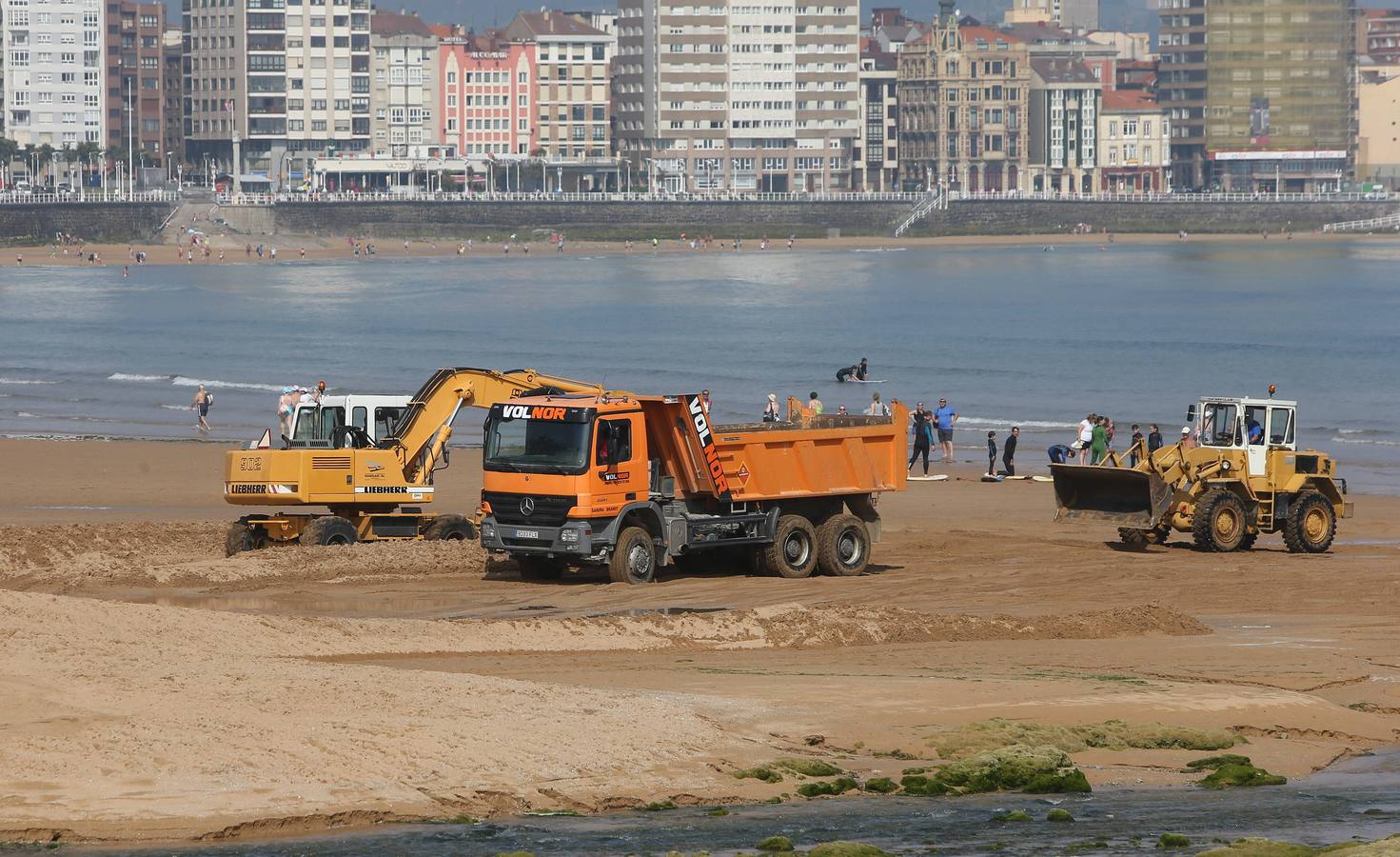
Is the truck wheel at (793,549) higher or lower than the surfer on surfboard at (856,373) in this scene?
lower

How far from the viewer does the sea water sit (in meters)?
51.1

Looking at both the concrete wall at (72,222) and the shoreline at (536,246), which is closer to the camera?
the shoreline at (536,246)

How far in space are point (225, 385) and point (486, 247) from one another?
111290mm

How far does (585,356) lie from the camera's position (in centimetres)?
7006

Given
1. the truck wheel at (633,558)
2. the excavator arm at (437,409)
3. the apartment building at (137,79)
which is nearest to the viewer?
the truck wheel at (633,558)

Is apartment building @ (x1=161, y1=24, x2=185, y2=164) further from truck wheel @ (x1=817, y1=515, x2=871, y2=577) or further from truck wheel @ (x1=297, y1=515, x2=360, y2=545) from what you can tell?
truck wheel @ (x1=817, y1=515, x2=871, y2=577)

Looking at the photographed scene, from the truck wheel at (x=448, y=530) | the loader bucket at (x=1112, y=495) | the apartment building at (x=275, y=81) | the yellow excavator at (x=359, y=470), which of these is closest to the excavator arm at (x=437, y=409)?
the yellow excavator at (x=359, y=470)

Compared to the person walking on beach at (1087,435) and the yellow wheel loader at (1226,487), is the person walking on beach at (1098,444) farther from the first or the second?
the yellow wheel loader at (1226,487)

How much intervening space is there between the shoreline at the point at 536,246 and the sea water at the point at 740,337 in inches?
272

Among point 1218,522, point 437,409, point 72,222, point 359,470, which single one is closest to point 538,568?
point 437,409

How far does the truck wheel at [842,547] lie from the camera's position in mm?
21844

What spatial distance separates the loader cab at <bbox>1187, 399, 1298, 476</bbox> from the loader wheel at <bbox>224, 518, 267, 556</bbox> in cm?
1147

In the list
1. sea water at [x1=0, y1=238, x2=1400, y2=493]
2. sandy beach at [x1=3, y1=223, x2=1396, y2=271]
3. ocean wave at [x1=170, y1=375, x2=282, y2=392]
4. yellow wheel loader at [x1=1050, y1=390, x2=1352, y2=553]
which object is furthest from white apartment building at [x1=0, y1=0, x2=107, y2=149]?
yellow wheel loader at [x1=1050, y1=390, x2=1352, y2=553]

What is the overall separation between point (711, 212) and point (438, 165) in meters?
32.1
